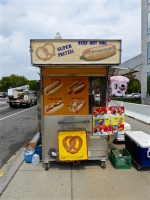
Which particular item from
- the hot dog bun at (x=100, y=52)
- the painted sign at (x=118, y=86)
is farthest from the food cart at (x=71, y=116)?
the hot dog bun at (x=100, y=52)

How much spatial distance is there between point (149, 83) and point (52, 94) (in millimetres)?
20158

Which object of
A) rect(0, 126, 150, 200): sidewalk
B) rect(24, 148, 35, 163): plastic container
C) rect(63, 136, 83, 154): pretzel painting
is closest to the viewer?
rect(0, 126, 150, 200): sidewalk

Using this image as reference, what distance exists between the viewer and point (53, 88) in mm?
3932

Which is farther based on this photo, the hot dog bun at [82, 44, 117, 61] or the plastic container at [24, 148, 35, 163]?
the plastic container at [24, 148, 35, 163]

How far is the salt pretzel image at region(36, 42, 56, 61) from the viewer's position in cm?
334

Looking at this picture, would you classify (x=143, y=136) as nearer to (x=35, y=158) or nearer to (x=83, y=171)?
(x=83, y=171)

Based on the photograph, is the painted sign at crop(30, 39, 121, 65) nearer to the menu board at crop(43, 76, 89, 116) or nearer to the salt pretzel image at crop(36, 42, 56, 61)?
the salt pretzel image at crop(36, 42, 56, 61)

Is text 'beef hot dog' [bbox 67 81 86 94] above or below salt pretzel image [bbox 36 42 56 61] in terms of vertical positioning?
below

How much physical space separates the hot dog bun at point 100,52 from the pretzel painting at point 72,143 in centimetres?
177

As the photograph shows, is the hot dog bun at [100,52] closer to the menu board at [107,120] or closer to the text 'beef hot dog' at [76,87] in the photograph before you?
the text 'beef hot dog' at [76,87]

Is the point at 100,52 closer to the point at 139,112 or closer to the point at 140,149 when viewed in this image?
the point at 140,149

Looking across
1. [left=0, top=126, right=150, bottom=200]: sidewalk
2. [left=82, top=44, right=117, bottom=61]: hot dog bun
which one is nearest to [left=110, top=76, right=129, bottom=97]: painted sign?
[left=82, top=44, right=117, bottom=61]: hot dog bun

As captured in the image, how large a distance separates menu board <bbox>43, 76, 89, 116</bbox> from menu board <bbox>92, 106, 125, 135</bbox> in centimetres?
34

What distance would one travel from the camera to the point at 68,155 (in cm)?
378
